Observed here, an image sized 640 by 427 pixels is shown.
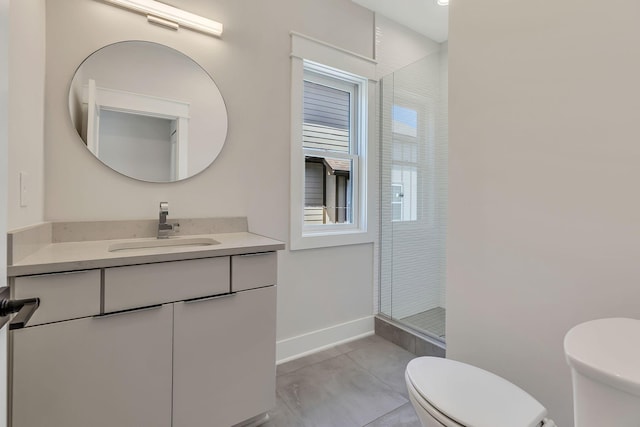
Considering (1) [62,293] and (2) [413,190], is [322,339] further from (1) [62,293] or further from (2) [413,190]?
(1) [62,293]

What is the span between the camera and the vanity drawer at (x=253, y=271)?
1.33 metres

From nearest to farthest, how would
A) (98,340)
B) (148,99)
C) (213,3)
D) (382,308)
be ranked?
(98,340), (148,99), (213,3), (382,308)

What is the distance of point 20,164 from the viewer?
1.10 m

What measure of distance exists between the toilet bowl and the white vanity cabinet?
3.72ft

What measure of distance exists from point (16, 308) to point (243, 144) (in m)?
1.48

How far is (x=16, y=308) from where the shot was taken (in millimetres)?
542

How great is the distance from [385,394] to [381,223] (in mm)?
1305

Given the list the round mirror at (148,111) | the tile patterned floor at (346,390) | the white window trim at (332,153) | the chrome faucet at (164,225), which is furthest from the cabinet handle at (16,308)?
the white window trim at (332,153)

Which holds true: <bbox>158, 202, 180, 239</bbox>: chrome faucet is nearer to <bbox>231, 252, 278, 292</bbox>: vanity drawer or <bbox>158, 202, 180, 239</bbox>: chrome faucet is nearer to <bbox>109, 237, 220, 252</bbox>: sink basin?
<bbox>109, 237, 220, 252</bbox>: sink basin

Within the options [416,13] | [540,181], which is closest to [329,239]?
[540,181]

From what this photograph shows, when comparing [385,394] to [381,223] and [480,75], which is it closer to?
[381,223]

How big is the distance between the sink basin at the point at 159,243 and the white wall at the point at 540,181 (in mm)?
1331

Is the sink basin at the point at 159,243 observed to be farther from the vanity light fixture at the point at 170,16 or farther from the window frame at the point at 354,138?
the vanity light fixture at the point at 170,16

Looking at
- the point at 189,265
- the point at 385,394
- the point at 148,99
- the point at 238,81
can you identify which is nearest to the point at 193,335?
the point at 189,265
